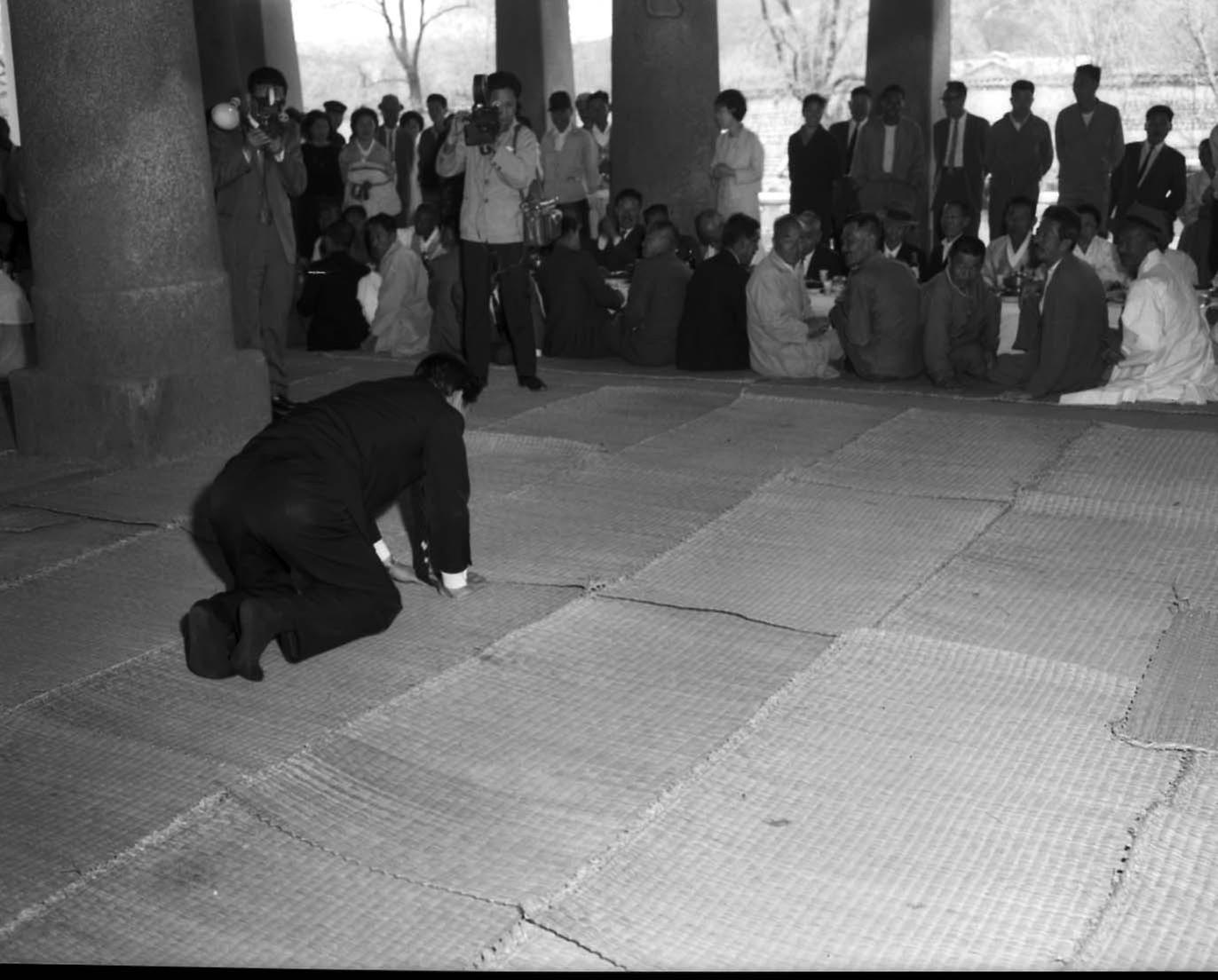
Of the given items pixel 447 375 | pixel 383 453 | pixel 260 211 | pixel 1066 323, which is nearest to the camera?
pixel 383 453

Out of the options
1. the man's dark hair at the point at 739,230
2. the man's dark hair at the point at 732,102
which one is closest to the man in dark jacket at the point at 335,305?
the man's dark hair at the point at 739,230

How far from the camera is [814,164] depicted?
454 inches

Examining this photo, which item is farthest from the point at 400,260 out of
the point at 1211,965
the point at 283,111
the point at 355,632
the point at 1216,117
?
the point at 1216,117

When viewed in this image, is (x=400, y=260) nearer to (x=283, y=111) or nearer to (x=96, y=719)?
(x=283, y=111)

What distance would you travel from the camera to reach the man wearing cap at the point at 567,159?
1170cm

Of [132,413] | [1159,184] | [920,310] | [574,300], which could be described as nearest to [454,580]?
[132,413]

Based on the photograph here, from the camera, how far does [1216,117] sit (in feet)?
71.7

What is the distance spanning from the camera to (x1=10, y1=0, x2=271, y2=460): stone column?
6.09 meters

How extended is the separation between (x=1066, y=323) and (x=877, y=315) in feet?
3.31

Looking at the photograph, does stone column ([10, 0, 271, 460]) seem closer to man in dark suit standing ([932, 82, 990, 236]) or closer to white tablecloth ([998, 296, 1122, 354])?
white tablecloth ([998, 296, 1122, 354])

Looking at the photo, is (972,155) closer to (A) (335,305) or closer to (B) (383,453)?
(A) (335,305)

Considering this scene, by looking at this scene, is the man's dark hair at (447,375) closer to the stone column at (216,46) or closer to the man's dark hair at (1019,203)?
the man's dark hair at (1019,203)

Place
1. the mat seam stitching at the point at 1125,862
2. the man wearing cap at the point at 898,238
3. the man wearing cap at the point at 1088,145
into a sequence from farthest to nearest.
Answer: the man wearing cap at the point at 1088,145 → the man wearing cap at the point at 898,238 → the mat seam stitching at the point at 1125,862

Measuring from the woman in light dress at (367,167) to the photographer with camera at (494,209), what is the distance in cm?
426
